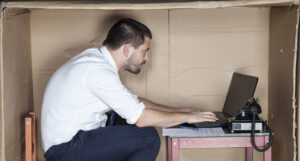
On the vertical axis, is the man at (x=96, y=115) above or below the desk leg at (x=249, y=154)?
above

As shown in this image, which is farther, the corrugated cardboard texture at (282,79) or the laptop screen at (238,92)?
the laptop screen at (238,92)

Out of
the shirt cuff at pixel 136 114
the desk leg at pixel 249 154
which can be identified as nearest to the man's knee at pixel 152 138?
the shirt cuff at pixel 136 114

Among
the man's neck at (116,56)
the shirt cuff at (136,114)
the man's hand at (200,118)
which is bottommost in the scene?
the man's hand at (200,118)

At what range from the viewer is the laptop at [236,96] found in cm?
200

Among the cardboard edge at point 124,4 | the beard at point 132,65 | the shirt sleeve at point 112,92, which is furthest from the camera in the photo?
the beard at point 132,65

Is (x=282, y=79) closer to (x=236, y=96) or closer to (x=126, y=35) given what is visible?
(x=236, y=96)

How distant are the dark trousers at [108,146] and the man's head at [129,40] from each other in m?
0.32

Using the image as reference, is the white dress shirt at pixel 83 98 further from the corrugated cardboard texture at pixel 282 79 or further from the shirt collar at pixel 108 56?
the corrugated cardboard texture at pixel 282 79

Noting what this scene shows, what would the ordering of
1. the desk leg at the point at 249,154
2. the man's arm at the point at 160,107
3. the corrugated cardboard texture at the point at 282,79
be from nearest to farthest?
the corrugated cardboard texture at the point at 282,79 < the man's arm at the point at 160,107 < the desk leg at the point at 249,154

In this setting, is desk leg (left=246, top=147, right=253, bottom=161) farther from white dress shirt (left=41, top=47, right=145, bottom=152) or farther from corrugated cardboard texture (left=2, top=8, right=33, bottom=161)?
corrugated cardboard texture (left=2, top=8, right=33, bottom=161)

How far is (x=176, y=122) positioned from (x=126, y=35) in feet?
1.40

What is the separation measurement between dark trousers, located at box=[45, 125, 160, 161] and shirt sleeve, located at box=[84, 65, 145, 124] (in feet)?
0.28

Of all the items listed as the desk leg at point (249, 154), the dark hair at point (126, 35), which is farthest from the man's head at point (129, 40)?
the desk leg at point (249, 154)

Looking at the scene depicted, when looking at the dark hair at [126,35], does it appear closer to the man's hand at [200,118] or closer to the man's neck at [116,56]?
the man's neck at [116,56]
